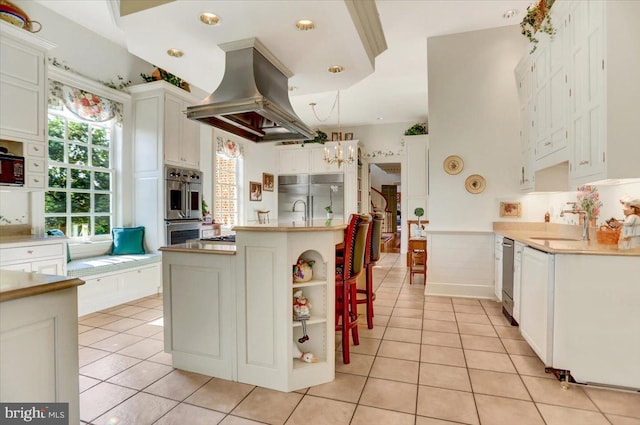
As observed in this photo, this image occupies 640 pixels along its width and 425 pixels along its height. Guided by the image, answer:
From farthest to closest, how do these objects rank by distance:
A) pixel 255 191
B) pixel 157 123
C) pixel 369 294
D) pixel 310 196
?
1. pixel 310 196
2. pixel 255 191
3. pixel 157 123
4. pixel 369 294

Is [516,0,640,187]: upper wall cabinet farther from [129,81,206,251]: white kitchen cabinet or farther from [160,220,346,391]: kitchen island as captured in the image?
[129,81,206,251]: white kitchen cabinet

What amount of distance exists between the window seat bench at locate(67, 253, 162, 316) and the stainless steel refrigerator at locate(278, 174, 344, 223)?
4178 millimetres

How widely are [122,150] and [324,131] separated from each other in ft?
17.6

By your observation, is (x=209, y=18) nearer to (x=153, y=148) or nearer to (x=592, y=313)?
(x=153, y=148)

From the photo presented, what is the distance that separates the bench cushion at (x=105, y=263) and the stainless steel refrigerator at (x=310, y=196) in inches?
166

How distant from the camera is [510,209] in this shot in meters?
4.16

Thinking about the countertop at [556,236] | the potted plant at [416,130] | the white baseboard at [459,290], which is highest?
the potted plant at [416,130]

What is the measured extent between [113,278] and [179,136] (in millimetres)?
2187

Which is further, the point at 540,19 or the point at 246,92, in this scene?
the point at 540,19

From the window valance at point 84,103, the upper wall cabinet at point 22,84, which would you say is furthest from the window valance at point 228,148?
the upper wall cabinet at point 22,84

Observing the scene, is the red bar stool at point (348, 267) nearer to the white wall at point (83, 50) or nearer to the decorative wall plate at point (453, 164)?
the decorative wall plate at point (453, 164)

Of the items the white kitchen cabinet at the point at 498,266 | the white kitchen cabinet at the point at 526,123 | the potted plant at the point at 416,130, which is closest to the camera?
the white kitchen cabinet at the point at 526,123

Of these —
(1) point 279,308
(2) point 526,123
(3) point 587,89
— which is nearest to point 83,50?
(1) point 279,308

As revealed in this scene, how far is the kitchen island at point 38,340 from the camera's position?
1.00 metres
